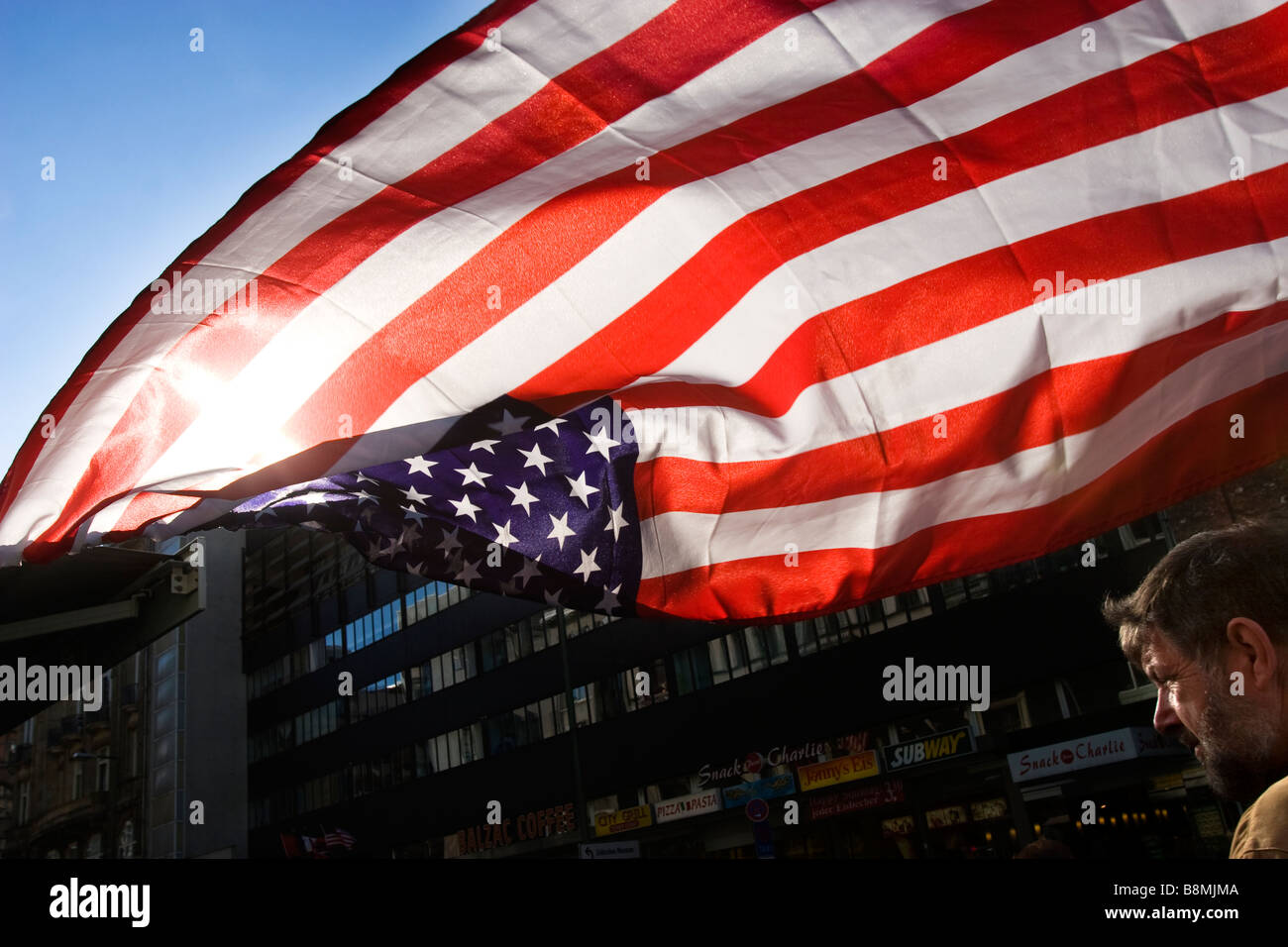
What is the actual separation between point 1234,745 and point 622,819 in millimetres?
33839

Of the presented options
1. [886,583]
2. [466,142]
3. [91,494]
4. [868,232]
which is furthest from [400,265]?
[886,583]

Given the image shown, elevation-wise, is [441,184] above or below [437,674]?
below

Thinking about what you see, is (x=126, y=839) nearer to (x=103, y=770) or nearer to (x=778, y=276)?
(x=103, y=770)

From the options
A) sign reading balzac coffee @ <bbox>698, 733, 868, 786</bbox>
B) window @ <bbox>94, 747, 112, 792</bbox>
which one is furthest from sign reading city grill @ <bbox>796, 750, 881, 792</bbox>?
window @ <bbox>94, 747, 112, 792</bbox>

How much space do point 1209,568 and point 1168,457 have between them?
1627 millimetres

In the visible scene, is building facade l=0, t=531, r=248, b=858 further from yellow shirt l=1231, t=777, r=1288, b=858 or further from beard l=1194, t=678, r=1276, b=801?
yellow shirt l=1231, t=777, r=1288, b=858

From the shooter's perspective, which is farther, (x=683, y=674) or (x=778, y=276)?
(x=683, y=674)

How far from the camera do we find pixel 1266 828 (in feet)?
5.33

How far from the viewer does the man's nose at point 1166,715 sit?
2.23 meters

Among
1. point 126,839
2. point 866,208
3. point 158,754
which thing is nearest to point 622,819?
point 158,754

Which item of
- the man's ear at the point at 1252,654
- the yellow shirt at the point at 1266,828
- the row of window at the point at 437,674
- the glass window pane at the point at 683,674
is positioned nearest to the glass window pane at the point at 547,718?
the row of window at the point at 437,674

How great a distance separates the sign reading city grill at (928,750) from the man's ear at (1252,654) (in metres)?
26.2

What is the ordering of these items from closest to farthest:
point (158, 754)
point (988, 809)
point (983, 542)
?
point (983, 542)
point (988, 809)
point (158, 754)

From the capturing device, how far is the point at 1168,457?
143 inches
